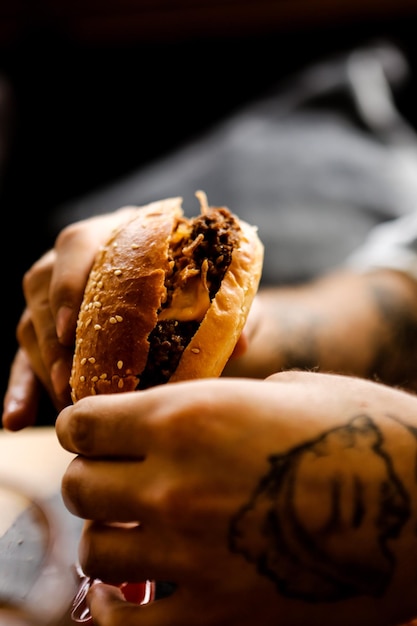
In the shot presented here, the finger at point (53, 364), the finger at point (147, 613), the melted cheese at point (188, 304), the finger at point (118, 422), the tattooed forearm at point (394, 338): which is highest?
the melted cheese at point (188, 304)

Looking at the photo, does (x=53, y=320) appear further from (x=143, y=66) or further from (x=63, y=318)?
(x=143, y=66)

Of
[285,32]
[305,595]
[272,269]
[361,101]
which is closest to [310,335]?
→ [272,269]

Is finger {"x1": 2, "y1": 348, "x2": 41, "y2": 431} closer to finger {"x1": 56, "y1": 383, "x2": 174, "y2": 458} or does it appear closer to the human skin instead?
the human skin

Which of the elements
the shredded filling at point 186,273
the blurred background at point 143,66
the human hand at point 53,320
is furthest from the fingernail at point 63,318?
the blurred background at point 143,66

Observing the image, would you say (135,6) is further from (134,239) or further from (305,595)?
(305,595)

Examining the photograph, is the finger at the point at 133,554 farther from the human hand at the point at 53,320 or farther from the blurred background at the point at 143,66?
the blurred background at the point at 143,66

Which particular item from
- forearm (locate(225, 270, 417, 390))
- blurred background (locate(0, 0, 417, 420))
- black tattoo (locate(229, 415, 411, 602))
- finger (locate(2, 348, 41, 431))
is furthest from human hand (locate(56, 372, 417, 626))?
blurred background (locate(0, 0, 417, 420))

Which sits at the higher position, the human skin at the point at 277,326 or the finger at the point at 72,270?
the finger at the point at 72,270

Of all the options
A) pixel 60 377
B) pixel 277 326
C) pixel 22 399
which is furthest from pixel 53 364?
pixel 277 326
